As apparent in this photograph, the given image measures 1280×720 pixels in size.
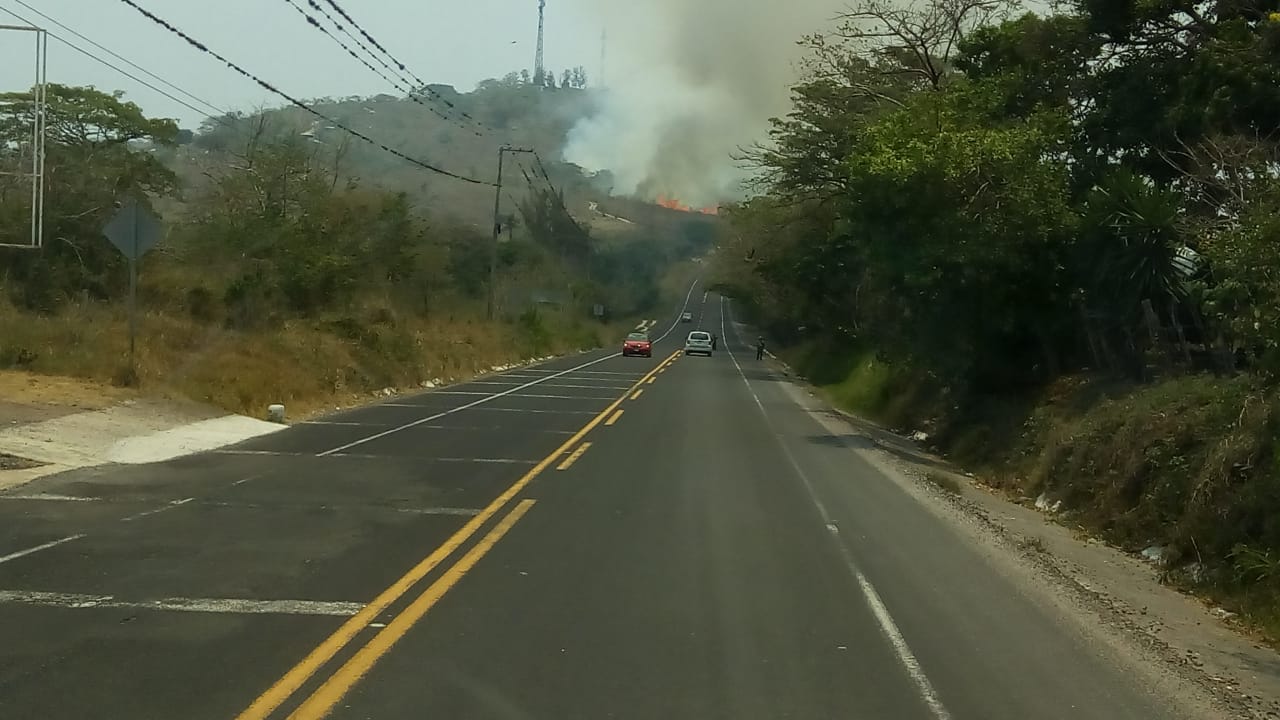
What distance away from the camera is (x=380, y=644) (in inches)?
264

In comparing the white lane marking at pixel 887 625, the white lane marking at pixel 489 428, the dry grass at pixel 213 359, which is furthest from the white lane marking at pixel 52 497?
the white lane marking at pixel 489 428

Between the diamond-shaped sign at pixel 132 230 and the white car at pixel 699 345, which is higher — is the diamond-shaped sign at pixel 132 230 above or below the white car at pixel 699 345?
above

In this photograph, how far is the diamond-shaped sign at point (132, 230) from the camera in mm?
19516

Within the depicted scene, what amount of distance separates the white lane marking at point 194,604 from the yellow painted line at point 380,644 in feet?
1.33

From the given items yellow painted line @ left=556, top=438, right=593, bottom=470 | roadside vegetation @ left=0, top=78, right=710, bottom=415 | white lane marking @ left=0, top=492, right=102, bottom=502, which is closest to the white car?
roadside vegetation @ left=0, top=78, right=710, bottom=415

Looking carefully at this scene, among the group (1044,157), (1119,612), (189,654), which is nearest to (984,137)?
(1044,157)

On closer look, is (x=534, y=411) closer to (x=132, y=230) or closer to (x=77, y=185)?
(x=132, y=230)

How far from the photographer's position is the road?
5.90 meters

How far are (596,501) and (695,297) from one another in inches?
5796

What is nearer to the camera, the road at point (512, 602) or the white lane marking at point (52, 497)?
the road at point (512, 602)

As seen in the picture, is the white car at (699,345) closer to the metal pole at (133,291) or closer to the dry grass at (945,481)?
the metal pole at (133,291)

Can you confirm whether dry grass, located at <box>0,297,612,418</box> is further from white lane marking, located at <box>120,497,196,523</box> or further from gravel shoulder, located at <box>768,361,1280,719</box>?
gravel shoulder, located at <box>768,361,1280,719</box>

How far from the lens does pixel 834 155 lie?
35438 millimetres

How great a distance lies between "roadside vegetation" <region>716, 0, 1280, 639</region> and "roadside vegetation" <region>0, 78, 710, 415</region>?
13.5 m
